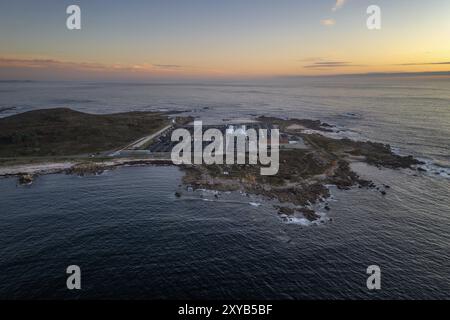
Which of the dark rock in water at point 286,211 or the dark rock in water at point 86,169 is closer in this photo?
the dark rock in water at point 286,211

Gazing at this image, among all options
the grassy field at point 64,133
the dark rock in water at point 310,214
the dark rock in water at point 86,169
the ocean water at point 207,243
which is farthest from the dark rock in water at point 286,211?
the grassy field at point 64,133

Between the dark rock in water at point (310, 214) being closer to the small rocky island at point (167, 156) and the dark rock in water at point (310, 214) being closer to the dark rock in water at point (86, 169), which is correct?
the small rocky island at point (167, 156)

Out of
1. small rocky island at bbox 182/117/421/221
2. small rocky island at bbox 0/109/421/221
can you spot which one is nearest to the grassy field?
small rocky island at bbox 0/109/421/221

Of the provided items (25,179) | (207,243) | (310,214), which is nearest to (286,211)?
(310,214)

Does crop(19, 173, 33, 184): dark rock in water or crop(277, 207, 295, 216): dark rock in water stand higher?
crop(19, 173, 33, 184): dark rock in water

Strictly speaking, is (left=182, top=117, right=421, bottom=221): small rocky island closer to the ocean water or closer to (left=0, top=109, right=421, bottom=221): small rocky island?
(left=0, top=109, right=421, bottom=221): small rocky island

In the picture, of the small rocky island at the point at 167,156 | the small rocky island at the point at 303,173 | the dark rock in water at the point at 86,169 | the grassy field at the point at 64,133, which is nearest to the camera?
the small rocky island at the point at 303,173

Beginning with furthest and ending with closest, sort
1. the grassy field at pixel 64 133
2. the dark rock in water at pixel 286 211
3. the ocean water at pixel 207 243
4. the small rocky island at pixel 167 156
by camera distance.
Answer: the grassy field at pixel 64 133, the small rocky island at pixel 167 156, the dark rock in water at pixel 286 211, the ocean water at pixel 207 243

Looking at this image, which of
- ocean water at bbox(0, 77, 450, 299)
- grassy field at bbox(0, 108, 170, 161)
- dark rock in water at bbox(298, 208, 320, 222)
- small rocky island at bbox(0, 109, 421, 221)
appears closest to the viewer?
ocean water at bbox(0, 77, 450, 299)
